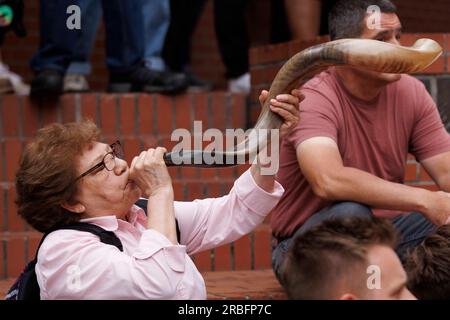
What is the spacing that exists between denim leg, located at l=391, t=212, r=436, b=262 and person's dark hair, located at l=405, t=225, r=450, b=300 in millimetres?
541

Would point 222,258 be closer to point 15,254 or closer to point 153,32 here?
point 15,254

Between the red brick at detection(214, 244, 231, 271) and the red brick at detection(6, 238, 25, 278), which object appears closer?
the red brick at detection(6, 238, 25, 278)

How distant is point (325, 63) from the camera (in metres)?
2.60

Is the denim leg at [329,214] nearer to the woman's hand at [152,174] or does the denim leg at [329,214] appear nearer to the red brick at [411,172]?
the woman's hand at [152,174]

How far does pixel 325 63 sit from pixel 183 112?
2025 millimetres

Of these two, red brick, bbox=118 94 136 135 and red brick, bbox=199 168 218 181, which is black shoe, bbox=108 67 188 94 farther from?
red brick, bbox=199 168 218 181

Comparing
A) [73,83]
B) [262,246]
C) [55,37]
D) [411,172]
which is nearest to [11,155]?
[73,83]

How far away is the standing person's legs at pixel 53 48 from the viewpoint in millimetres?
4297

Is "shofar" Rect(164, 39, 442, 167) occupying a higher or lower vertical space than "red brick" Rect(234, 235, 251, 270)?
higher

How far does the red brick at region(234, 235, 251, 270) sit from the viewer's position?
162 inches

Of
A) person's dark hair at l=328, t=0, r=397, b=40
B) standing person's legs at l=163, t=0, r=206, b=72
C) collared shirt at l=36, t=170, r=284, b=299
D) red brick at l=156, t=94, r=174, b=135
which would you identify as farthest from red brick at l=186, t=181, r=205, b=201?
collared shirt at l=36, t=170, r=284, b=299

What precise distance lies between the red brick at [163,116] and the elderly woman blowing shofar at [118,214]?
1.81 metres

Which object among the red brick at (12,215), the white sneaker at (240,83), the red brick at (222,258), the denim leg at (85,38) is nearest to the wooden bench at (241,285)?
the red brick at (222,258)
